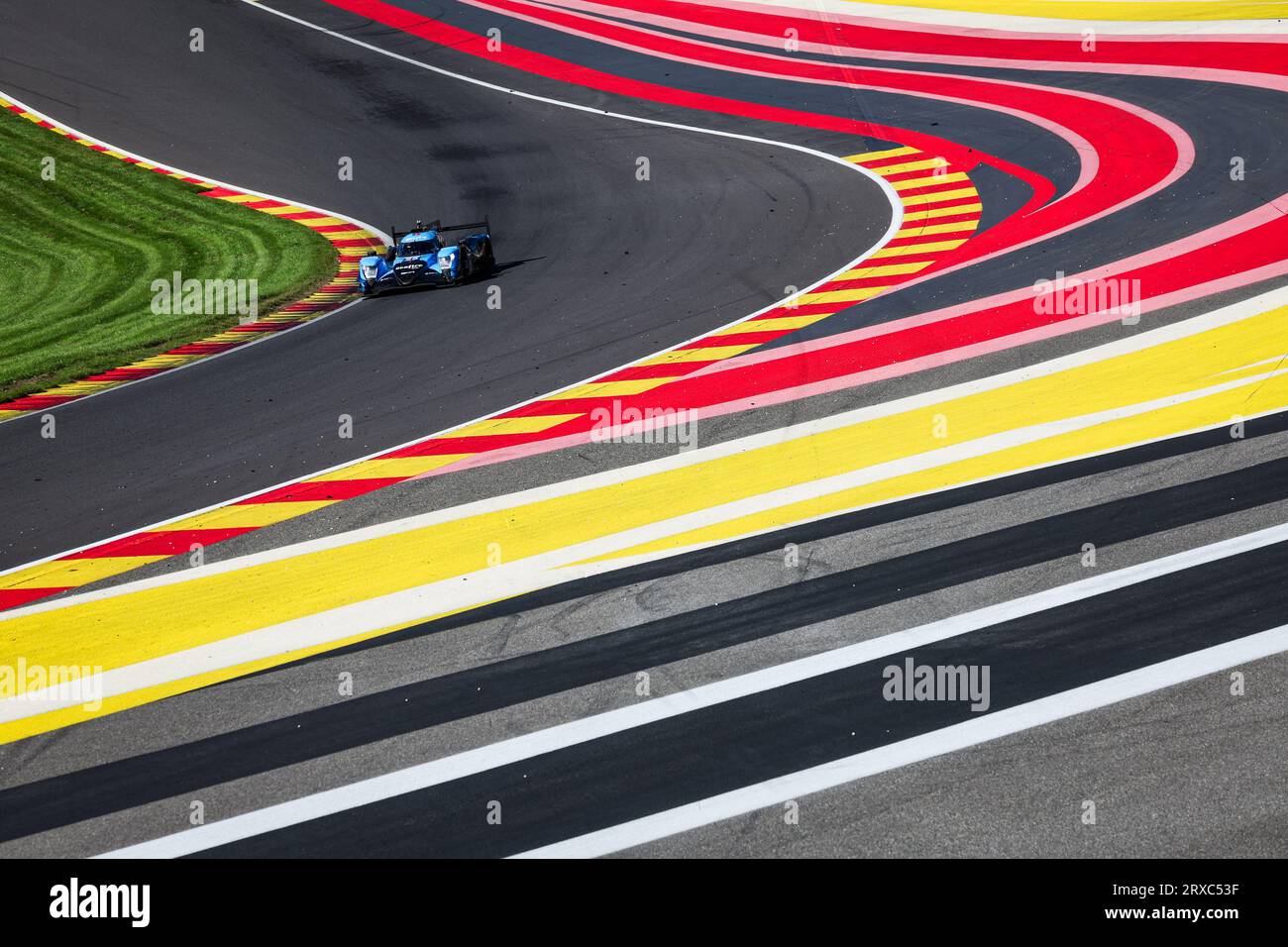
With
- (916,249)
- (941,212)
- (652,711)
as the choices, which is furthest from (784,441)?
(941,212)

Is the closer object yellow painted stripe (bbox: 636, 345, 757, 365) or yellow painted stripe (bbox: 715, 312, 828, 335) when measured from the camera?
yellow painted stripe (bbox: 636, 345, 757, 365)

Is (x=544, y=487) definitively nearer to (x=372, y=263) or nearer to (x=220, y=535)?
(x=220, y=535)

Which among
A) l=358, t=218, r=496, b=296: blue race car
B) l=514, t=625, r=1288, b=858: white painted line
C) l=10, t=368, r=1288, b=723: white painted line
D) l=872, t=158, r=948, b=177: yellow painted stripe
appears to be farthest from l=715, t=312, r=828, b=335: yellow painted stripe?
l=514, t=625, r=1288, b=858: white painted line

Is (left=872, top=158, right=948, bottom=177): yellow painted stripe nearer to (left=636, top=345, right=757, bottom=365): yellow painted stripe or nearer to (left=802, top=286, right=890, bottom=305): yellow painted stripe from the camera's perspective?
(left=802, top=286, right=890, bottom=305): yellow painted stripe

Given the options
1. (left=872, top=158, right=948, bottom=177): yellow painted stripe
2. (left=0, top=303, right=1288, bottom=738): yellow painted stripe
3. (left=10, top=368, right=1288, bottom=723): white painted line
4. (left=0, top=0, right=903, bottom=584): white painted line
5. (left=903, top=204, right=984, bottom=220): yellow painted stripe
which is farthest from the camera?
(left=872, top=158, right=948, bottom=177): yellow painted stripe

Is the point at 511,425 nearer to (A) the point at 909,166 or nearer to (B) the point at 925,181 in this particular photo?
(B) the point at 925,181
